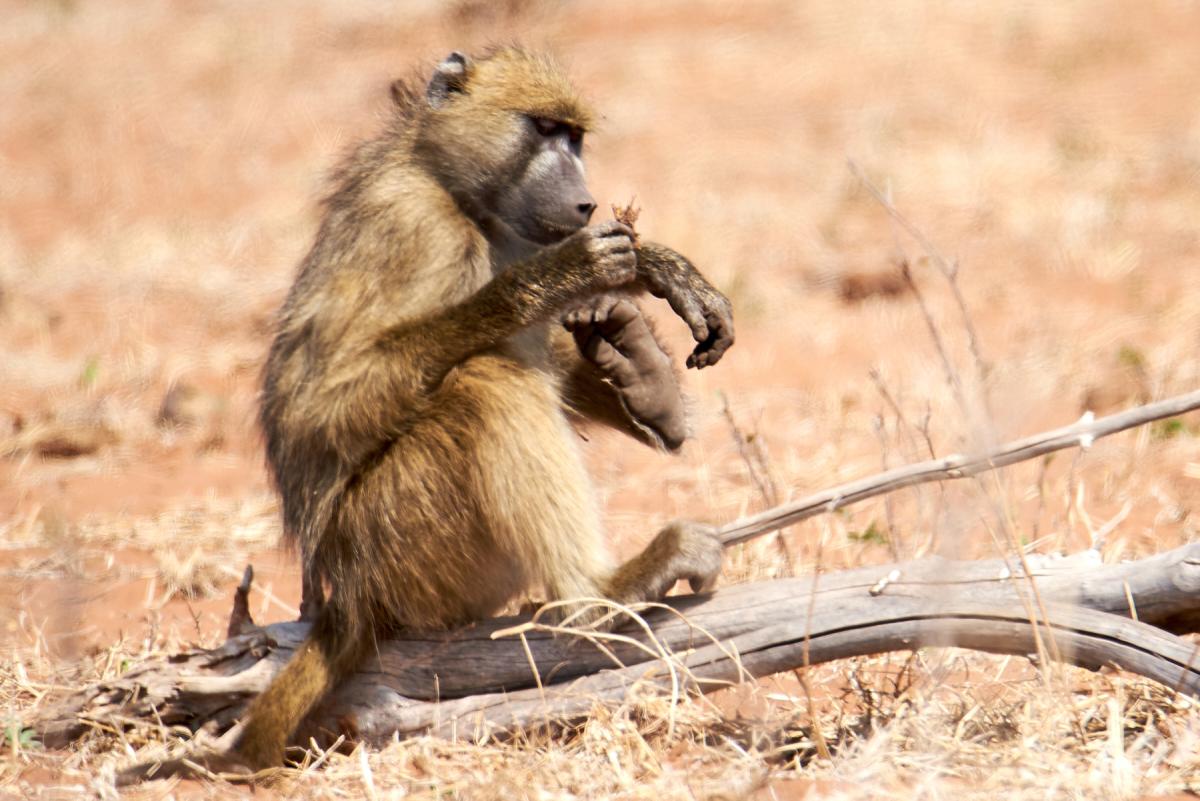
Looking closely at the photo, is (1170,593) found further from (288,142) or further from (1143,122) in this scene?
(288,142)

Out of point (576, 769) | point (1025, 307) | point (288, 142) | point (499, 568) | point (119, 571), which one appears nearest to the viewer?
point (576, 769)

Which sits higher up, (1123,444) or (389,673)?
(1123,444)

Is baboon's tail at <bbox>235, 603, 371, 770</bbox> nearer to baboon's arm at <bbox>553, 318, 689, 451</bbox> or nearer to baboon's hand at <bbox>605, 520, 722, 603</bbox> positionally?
baboon's hand at <bbox>605, 520, 722, 603</bbox>

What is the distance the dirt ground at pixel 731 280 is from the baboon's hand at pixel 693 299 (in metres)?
0.46

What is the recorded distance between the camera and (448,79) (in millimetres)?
3715

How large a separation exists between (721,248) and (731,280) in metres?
0.56

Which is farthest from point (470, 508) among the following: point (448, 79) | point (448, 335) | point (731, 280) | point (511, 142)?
point (731, 280)

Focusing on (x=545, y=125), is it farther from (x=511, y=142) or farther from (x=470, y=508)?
(x=470, y=508)

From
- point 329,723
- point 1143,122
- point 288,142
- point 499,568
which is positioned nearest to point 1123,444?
point 499,568

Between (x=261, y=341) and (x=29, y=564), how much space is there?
2.67 meters

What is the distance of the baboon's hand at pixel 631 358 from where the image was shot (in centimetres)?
319

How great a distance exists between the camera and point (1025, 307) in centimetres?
681

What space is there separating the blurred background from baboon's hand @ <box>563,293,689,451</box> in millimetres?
399

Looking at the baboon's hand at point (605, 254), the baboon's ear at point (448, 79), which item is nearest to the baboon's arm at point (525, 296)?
the baboon's hand at point (605, 254)
